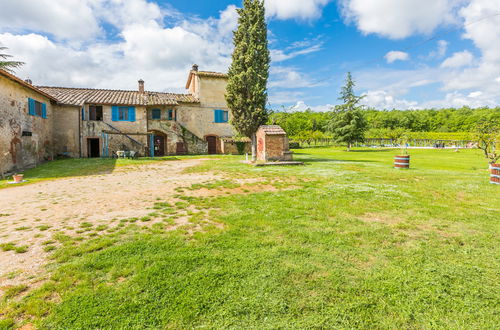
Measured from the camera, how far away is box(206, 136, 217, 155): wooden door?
29.4 metres

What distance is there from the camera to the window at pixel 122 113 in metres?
25.5

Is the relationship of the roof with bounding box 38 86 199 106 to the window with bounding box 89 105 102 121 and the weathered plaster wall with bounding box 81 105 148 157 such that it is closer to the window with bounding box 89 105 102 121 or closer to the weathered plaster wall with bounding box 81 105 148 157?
the window with bounding box 89 105 102 121

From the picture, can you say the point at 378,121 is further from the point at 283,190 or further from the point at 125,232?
the point at 125,232

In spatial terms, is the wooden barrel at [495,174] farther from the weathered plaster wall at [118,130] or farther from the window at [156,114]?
the window at [156,114]

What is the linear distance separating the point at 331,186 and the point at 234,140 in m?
20.5

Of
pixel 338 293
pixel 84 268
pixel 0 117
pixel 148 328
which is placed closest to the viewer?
pixel 148 328

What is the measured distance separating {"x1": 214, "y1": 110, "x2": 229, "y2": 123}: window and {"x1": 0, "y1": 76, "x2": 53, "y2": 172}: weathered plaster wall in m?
16.2

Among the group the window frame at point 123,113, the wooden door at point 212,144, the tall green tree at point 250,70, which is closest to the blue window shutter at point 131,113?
the window frame at point 123,113


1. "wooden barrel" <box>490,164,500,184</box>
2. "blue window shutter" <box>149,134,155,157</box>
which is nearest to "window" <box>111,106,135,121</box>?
"blue window shutter" <box>149,134,155,157</box>

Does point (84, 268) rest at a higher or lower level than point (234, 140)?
lower

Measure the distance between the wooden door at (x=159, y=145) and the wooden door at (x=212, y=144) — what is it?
527 cm

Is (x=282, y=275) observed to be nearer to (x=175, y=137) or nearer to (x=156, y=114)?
(x=175, y=137)

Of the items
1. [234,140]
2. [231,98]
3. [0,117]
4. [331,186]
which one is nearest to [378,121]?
[234,140]

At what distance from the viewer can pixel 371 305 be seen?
2.81m
